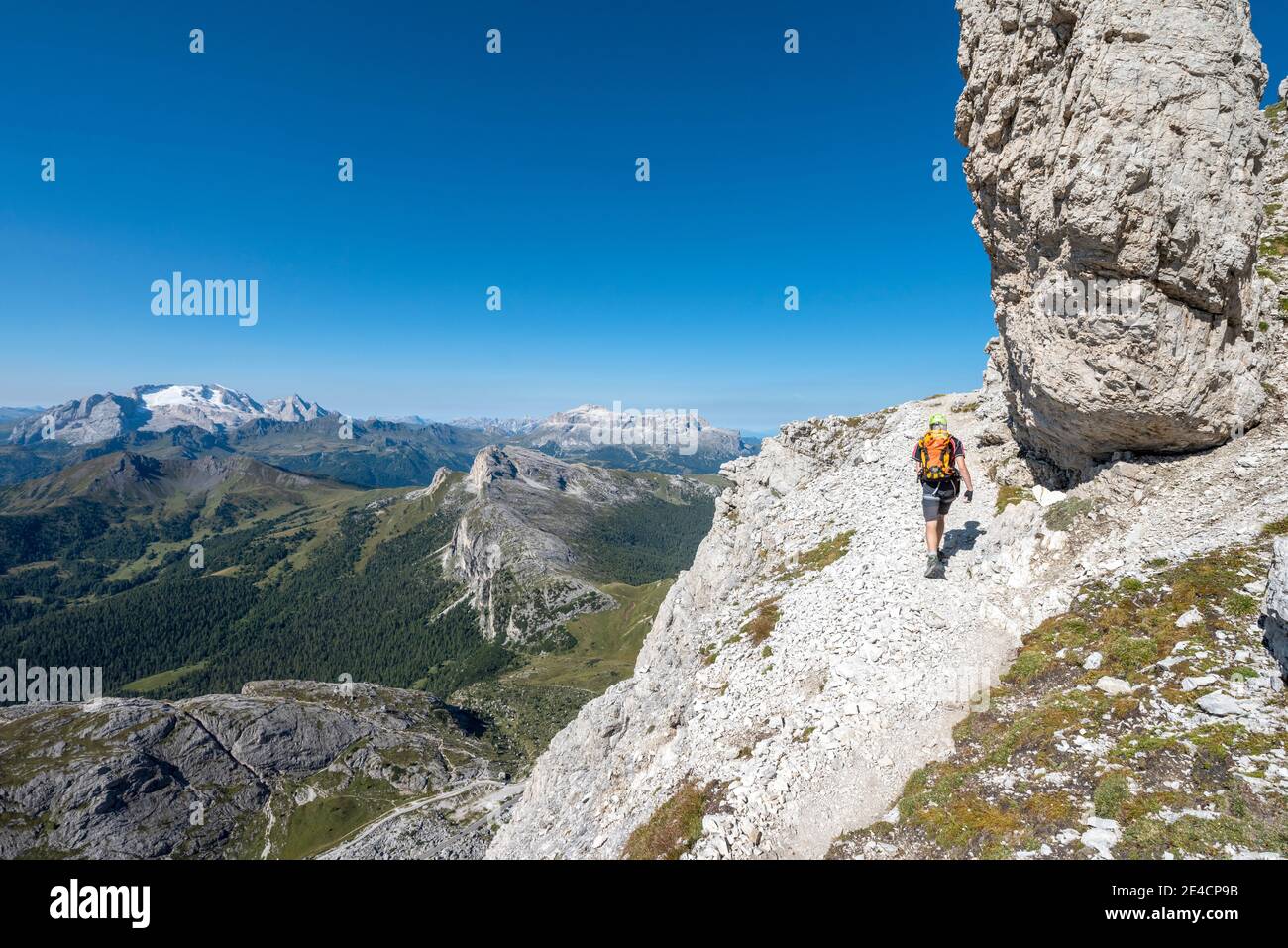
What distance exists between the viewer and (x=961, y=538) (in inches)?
943

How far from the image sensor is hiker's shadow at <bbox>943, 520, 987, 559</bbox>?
75.6 ft

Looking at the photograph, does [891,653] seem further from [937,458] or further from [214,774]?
[214,774]

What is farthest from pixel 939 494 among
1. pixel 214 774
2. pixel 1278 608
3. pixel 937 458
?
pixel 214 774

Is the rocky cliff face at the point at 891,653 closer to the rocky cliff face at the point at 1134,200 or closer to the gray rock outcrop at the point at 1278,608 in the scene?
the gray rock outcrop at the point at 1278,608

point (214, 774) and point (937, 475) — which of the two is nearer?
point (937, 475)

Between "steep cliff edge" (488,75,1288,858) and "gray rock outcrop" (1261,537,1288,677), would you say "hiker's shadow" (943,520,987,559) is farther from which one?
"gray rock outcrop" (1261,537,1288,677)

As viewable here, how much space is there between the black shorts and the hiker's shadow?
9.26 feet

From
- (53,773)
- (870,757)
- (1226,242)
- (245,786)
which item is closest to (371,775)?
(245,786)

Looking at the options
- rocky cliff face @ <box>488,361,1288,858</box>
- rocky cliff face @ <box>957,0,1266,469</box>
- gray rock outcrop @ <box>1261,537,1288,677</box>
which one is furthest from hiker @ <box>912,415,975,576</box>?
gray rock outcrop @ <box>1261,537,1288,677</box>

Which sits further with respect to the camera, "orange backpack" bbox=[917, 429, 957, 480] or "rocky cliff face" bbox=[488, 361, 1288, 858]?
"orange backpack" bbox=[917, 429, 957, 480]

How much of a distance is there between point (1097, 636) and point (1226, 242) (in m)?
14.2

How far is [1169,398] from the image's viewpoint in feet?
62.0

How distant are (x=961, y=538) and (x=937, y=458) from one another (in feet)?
17.8

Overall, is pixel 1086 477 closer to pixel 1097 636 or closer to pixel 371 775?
pixel 1097 636
